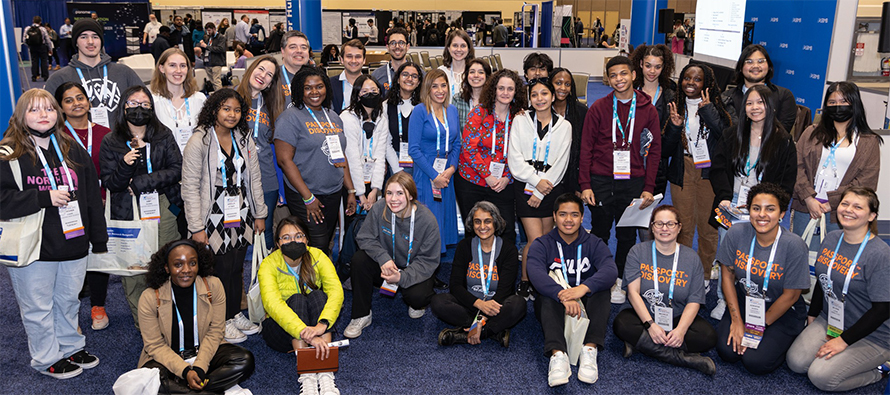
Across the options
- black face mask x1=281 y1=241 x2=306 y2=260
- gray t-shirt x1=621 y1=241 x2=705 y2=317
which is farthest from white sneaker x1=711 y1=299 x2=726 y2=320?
black face mask x1=281 y1=241 x2=306 y2=260

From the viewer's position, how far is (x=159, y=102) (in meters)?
3.83

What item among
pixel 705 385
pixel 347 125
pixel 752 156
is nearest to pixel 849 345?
pixel 705 385

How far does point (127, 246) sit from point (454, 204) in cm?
215

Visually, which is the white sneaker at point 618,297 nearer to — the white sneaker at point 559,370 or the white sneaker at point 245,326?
the white sneaker at point 559,370

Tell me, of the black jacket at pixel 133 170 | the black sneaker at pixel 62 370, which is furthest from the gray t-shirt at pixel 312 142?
the black sneaker at pixel 62 370

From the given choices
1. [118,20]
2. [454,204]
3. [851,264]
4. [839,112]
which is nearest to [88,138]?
[454,204]

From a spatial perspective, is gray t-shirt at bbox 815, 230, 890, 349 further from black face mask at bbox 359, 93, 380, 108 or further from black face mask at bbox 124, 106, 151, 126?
black face mask at bbox 124, 106, 151, 126

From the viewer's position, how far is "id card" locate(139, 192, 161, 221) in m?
3.36

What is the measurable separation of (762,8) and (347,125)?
7.57 meters

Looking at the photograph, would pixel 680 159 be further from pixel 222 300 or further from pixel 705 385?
pixel 222 300

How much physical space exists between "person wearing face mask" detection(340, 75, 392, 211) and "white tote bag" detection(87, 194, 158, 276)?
131 cm

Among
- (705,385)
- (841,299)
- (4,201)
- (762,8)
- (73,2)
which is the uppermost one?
(73,2)

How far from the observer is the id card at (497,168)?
13.1ft

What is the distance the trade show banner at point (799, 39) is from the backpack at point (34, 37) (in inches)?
603
